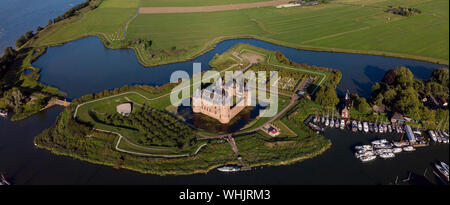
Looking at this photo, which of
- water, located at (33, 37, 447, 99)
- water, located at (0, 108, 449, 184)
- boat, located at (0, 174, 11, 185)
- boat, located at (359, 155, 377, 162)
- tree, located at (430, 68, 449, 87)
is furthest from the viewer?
water, located at (33, 37, 447, 99)

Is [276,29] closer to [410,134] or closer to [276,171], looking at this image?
[410,134]

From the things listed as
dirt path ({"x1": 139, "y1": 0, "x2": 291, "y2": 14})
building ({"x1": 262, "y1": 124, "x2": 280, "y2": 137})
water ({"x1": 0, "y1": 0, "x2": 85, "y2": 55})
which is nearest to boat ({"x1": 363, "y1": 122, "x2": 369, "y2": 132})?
building ({"x1": 262, "y1": 124, "x2": 280, "y2": 137})

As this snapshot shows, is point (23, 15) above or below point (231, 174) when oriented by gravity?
above

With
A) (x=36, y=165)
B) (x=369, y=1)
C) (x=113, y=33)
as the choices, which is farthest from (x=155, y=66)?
(x=369, y=1)

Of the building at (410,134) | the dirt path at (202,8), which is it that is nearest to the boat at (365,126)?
the building at (410,134)

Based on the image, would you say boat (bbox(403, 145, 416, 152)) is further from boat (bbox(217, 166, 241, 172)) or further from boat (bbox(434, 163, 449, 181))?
boat (bbox(217, 166, 241, 172))

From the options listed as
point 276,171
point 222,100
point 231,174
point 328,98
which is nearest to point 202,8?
point 222,100
